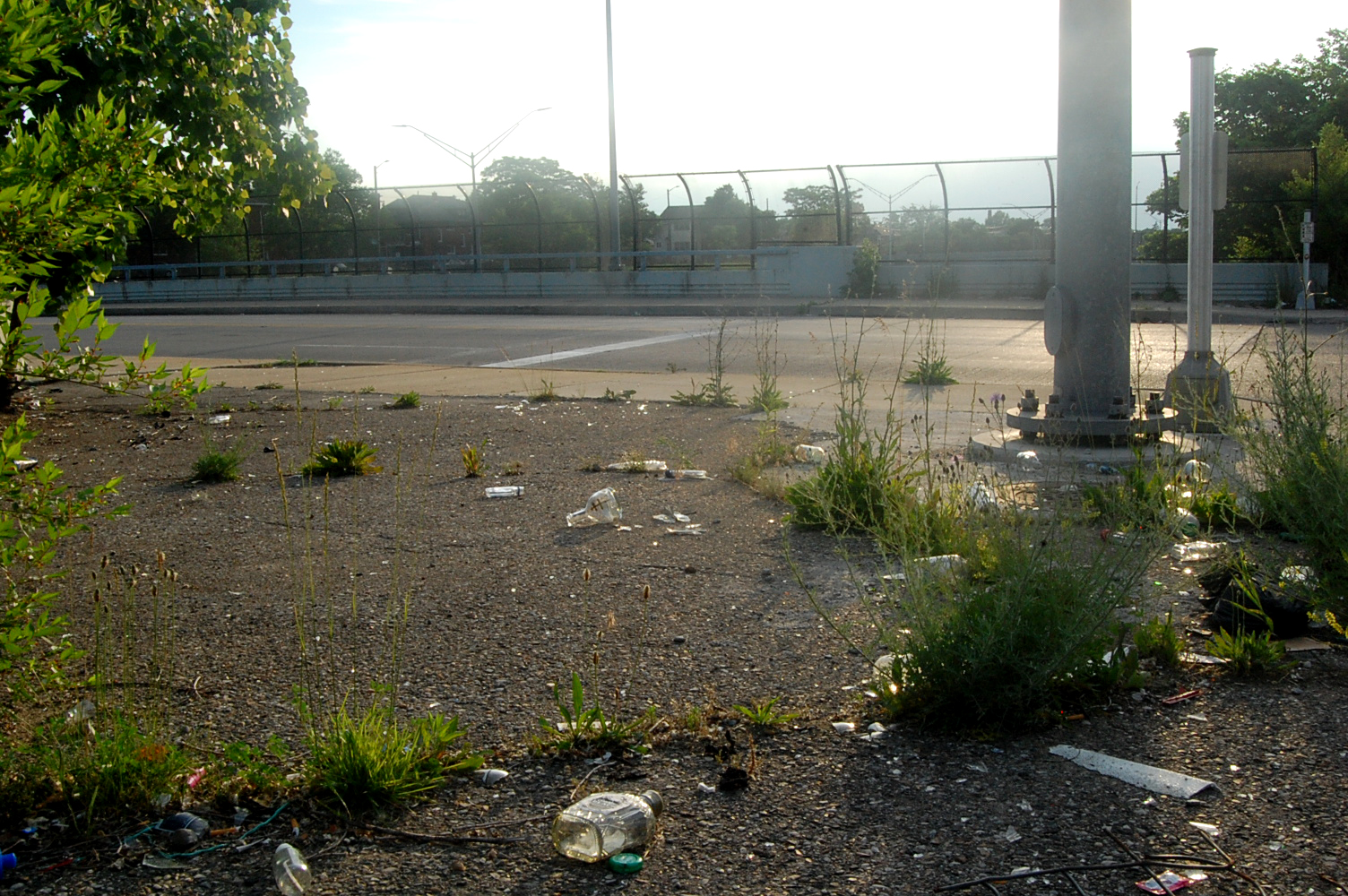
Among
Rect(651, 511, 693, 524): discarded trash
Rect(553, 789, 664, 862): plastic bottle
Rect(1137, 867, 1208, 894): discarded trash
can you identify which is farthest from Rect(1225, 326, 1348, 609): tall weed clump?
Rect(651, 511, 693, 524): discarded trash

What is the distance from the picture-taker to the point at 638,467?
7137 mm

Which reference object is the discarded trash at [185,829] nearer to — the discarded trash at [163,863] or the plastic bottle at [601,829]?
the discarded trash at [163,863]

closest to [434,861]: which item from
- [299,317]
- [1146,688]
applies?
[1146,688]

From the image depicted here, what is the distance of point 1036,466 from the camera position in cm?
589

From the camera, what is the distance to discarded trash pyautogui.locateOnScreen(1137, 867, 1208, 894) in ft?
7.94

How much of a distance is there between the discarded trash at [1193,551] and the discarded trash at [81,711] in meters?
4.12

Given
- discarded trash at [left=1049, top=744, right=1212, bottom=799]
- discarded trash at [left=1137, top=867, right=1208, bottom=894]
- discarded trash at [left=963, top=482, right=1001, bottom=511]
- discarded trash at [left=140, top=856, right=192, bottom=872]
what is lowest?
discarded trash at [left=140, top=856, right=192, bottom=872]

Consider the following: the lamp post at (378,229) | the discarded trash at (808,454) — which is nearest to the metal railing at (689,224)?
the lamp post at (378,229)

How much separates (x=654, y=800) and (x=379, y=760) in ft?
2.32

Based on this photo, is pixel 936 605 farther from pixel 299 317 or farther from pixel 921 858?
pixel 299 317

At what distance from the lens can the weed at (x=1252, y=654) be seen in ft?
11.7

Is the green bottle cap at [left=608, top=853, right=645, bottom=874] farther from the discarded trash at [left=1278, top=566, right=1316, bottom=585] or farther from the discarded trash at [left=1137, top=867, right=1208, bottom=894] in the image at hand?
the discarded trash at [left=1278, top=566, right=1316, bottom=585]

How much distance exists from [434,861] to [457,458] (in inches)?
205

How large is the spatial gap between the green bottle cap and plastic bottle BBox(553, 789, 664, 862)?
4 cm
